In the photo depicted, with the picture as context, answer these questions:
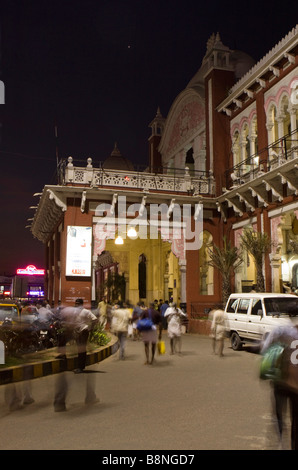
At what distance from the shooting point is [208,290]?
24.0 m

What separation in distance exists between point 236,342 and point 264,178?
6.78 meters

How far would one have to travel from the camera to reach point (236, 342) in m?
13.8

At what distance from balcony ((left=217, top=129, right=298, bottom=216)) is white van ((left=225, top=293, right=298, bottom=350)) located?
201 inches

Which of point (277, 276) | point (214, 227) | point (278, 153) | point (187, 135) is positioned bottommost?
point (277, 276)

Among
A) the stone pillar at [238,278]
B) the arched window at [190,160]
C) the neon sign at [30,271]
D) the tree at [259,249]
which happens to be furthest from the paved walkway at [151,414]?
the neon sign at [30,271]

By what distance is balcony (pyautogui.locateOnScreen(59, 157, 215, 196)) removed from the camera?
20594 mm

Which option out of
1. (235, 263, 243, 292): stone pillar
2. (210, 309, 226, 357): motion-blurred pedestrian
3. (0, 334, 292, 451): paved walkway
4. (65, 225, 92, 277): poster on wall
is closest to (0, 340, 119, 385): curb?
(0, 334, 292, 451): paved walkway

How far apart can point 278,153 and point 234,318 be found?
7167 mm

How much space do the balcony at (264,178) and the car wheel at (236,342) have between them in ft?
19.5

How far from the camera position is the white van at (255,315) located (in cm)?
1214

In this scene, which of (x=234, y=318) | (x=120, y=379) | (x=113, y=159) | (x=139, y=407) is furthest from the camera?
(x=113, y=159)
